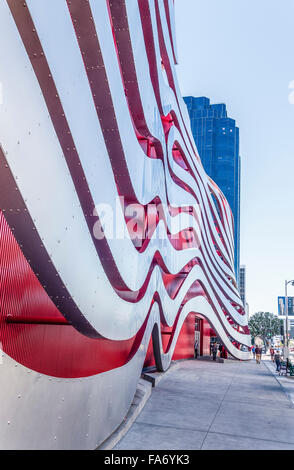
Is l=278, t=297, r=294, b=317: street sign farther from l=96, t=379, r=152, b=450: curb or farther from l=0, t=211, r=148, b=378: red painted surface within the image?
l=0, t=211, r=148, b=378: red painted surface

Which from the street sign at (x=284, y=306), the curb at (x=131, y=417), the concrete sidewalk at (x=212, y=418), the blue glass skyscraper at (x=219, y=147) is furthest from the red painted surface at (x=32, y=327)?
the blue glass skyscraper at (x=219, y=147)

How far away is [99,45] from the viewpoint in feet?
22.1

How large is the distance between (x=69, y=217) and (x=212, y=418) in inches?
345

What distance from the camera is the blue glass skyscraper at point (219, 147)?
163 metres

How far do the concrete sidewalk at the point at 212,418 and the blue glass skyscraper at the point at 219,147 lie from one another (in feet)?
486

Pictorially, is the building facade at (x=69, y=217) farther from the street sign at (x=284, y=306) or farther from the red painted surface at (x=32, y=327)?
the street sign at (x=284, y=306)

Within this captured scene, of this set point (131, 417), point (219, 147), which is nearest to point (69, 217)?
point (131, 417)

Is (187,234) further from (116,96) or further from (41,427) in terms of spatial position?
(41,427)

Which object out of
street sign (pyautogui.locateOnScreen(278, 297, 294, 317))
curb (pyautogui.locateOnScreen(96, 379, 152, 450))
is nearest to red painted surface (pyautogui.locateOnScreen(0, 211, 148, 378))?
curb (pyautogui.locateOnScreen(96, 379, 152, 450))

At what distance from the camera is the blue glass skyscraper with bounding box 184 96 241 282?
6403 inches

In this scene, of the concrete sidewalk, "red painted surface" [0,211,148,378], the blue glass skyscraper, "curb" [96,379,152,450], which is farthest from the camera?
the blue glass skyscraper

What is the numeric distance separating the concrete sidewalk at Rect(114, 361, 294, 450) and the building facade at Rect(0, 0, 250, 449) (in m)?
1.02

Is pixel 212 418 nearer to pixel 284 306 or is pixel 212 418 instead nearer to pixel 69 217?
pixel 69 217

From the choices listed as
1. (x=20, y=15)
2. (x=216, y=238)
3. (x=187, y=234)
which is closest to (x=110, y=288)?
(x=20, y=15)
